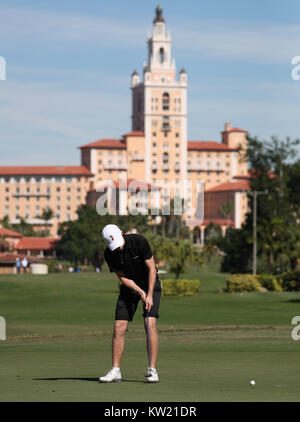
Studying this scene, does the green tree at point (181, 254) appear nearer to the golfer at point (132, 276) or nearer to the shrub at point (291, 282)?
the shrub at point (291, 282)

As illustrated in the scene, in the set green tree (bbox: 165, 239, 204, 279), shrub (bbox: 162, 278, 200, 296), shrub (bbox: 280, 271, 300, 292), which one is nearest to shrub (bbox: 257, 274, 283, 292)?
shrub (bbox: 280, 271, 300, 292)

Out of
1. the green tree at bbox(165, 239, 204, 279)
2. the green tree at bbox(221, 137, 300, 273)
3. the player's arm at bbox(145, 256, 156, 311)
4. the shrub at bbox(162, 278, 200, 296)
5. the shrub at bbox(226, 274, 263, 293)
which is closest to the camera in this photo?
the player's arm at bbox(145, 256, 156, 311)

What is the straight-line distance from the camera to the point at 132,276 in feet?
41.8

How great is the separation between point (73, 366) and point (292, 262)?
8372 centimetres

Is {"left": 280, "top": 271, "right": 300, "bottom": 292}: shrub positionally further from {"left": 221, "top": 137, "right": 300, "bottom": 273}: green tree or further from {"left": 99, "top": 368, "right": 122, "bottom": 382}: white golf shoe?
{"left": 99, "top": 368, "right": 122, "bottom": 382}: white golf shoe

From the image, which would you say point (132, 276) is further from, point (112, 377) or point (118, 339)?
point (112, 377)

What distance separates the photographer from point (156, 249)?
6731 cm

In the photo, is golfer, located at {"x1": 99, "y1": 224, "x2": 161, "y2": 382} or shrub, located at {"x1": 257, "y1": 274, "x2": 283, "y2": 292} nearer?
golfer, located at {"x1": 99, "y1": 224, "x2": 161, "y2": 382}

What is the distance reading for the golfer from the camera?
1252 centimetres

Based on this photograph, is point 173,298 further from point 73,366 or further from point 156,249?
point 73,366

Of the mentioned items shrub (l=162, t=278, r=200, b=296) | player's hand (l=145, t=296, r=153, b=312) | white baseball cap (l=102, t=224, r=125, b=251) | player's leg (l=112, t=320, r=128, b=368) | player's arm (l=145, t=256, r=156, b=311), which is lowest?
shrub (l=162, t=278, r=200, b=296)

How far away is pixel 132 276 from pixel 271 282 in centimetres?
5515

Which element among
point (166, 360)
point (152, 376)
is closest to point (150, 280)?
point (152, 376)
